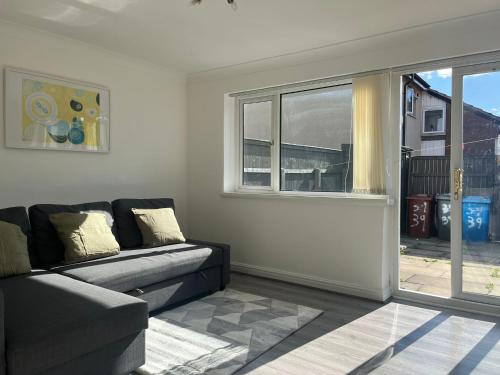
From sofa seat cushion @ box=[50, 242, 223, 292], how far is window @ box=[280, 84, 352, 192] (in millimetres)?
1265

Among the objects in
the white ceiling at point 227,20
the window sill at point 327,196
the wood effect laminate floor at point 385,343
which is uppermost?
the white ceiling at point 227,20

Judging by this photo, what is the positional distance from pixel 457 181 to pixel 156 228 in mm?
2658

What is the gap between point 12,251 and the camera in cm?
256

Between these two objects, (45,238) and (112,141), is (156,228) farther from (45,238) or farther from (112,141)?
(112,141)

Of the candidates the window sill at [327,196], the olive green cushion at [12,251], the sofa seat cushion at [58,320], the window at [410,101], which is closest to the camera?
the sofa seat cushion at [58,320]

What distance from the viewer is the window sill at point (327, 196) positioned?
3.46 metres

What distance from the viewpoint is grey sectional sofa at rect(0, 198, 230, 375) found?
5.72 ft

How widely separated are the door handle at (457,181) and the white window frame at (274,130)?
74cm

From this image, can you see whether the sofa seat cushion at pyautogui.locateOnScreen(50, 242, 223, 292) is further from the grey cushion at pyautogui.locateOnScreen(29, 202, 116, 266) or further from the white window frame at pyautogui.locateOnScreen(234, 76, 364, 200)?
the white window frame at pyautogui.locateOnScreen(234, 76, 364, 200)

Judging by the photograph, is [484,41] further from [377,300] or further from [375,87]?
[377,300]

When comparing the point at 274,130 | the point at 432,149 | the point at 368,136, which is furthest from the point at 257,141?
the point at 432,149

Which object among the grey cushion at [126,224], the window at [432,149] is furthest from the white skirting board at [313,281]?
the window at [432,149]

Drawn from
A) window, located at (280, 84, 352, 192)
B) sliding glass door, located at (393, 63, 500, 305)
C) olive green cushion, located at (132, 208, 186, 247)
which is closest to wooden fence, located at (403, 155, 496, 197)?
sliding glass door, located at (393, 63, 500, 305)

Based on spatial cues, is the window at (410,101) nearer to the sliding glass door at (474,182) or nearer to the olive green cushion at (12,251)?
the sliding glass door at (474,182)
